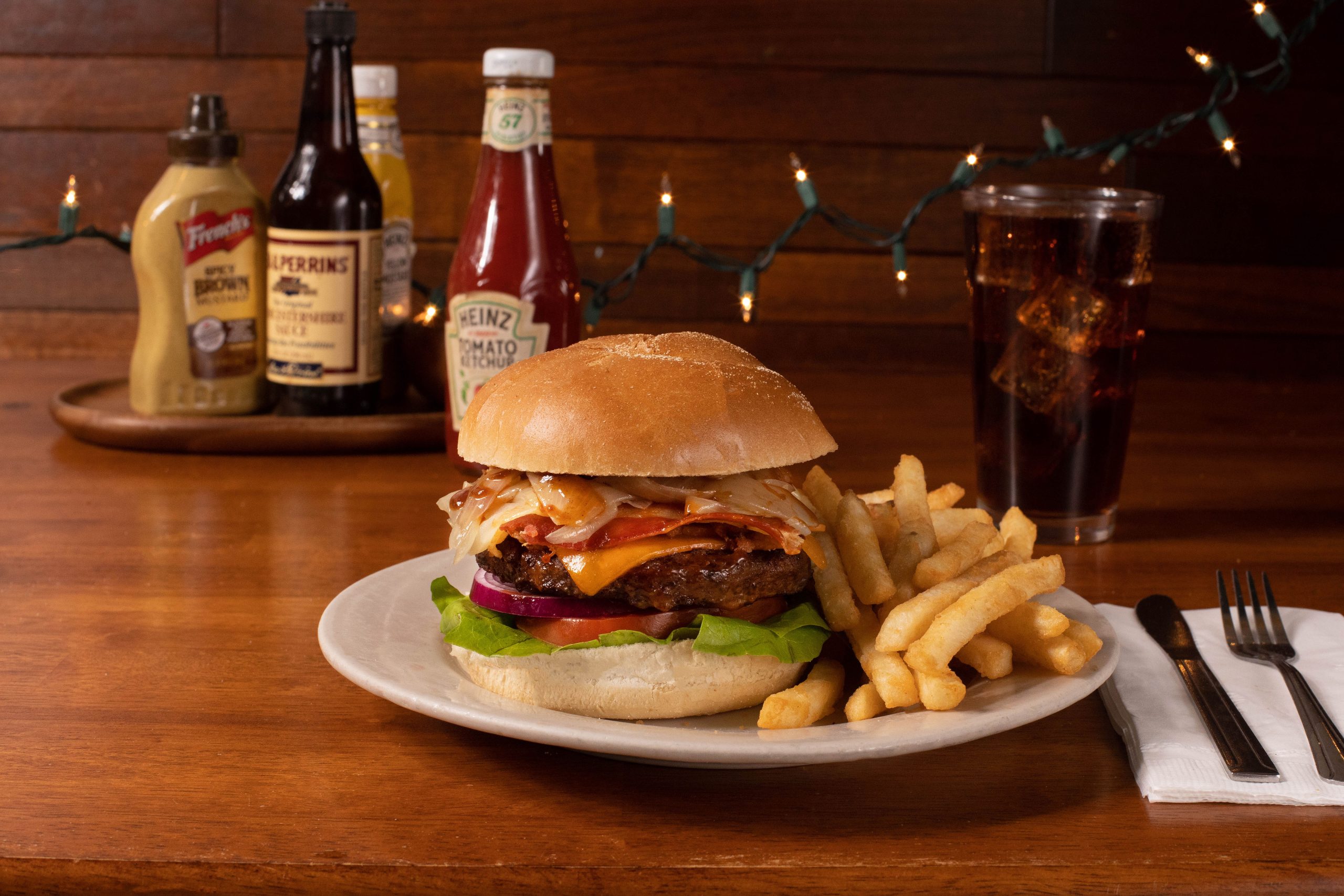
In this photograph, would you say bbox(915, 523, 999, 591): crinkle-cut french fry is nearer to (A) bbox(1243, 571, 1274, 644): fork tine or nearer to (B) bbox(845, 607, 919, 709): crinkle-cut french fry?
(B) bbox(845, 607, 919, 709): crinkle-cut french fry

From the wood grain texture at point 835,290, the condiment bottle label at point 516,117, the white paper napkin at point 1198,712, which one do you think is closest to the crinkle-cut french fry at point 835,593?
the white paper napkin at point 1198,712

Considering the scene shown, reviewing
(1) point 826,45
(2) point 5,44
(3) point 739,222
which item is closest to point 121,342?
(2) point 5,44

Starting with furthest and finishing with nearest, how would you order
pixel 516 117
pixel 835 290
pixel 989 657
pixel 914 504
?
pixel 835 290 → pixel 516 117 → pixel 914 504 → pixel 989 657

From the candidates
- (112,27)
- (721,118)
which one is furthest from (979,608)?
(112,27)

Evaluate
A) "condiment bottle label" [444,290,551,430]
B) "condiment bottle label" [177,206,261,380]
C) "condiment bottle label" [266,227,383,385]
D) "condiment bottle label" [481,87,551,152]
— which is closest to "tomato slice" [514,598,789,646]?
"condiment bottle label" [444,290,551,430]

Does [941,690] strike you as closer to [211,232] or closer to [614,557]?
[614,557]

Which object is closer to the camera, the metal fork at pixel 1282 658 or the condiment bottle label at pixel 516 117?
the metal fork at pixel 1282 658

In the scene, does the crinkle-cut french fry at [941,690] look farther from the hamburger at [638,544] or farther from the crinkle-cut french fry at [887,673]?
the hamburger at [638,544]
